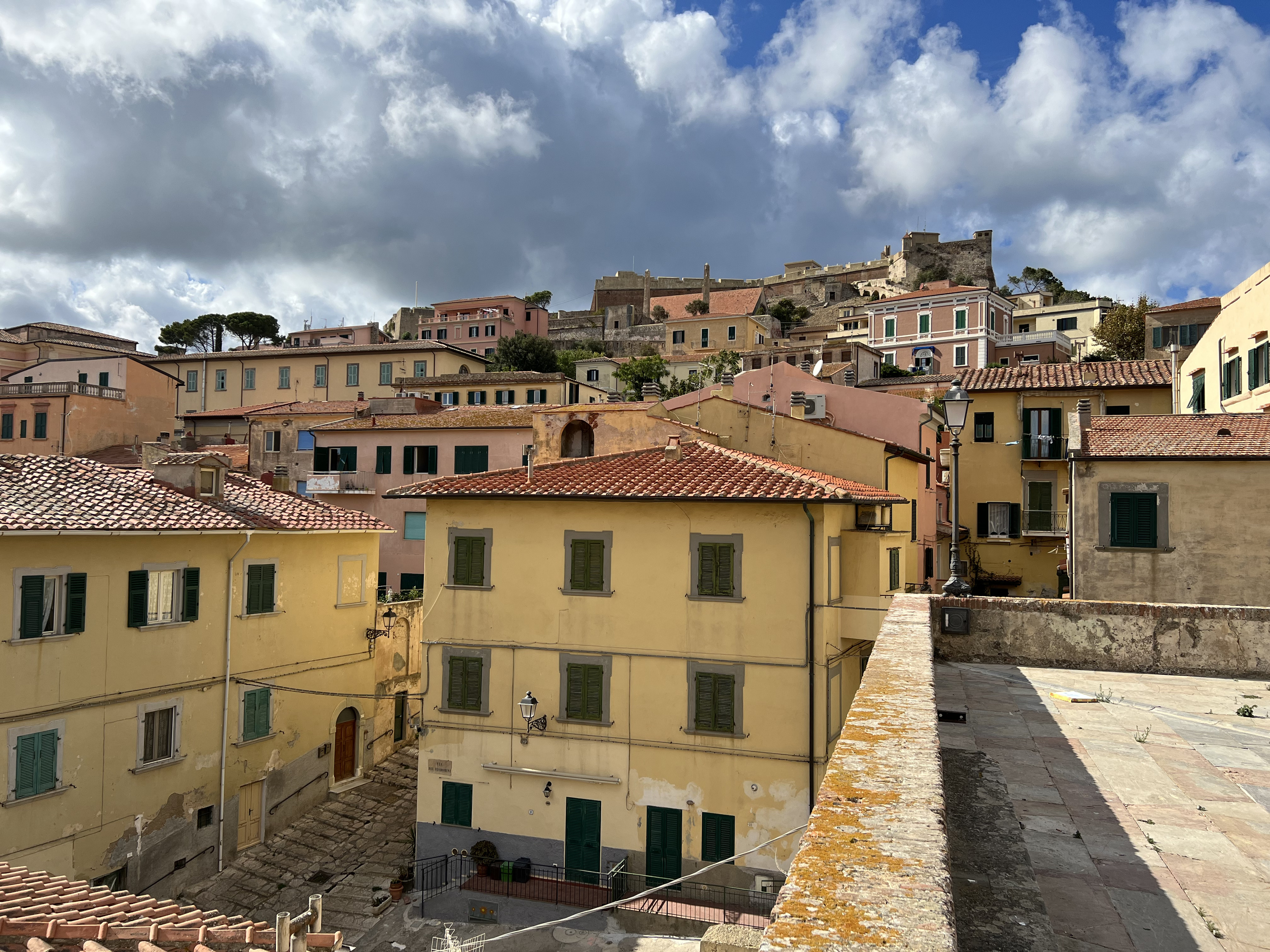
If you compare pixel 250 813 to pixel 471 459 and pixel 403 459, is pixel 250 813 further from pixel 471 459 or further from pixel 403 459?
pixel 403 459

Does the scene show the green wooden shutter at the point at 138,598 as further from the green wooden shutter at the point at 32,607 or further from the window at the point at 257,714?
the window at the point at 257,714

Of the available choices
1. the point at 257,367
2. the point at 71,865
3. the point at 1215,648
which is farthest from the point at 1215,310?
the point at 257,367

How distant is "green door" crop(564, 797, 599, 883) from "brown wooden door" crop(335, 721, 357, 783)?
920 centimetres

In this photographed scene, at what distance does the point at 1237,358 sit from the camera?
29328mm

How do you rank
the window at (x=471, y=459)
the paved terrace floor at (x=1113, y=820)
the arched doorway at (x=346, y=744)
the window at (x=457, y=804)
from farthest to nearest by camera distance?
the window at (x=471, y=459), the arched doorway at (x=346, y=744), the window at (x=457, y=804), the paved terrace floor at (x=1113, y=820)

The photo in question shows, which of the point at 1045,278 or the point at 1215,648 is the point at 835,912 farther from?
the point at 1045,278

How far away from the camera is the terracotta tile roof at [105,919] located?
350 inches

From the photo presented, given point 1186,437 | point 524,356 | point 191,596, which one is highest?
point 524,356

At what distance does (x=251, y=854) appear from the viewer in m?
22.1

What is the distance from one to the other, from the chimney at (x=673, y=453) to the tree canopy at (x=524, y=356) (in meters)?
53.5

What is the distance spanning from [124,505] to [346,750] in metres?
10.4

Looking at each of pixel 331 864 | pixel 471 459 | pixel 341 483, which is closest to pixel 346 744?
pixel 331 864

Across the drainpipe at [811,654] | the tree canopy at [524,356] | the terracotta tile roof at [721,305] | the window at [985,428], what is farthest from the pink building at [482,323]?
the drainpipe at [811,654]

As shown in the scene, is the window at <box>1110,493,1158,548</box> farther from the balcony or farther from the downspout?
the balcony
